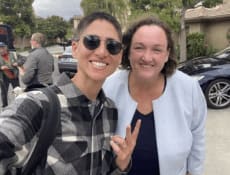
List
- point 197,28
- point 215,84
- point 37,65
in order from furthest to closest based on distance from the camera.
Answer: point 197,28 < point 215,84 < point 37,65

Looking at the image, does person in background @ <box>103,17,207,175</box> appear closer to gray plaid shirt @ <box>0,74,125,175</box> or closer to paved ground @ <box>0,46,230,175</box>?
gray plaid shirt @ <box>0,74,125,175</box>

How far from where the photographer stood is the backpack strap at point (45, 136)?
4.09 ft

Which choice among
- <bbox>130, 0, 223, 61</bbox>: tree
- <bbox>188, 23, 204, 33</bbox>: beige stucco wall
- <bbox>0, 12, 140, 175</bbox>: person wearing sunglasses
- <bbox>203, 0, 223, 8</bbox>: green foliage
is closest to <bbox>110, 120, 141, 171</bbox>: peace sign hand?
<bbox>0, 12, 140, 175</bbox>: person wearing sunglasses

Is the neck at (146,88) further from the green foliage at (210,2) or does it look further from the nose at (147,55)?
the green foliage at (210,2)

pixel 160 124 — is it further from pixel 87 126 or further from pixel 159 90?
pixel 87 126

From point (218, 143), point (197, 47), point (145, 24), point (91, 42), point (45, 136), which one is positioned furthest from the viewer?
point (197, 47)

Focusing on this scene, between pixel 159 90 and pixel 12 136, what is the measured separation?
3.73 ft

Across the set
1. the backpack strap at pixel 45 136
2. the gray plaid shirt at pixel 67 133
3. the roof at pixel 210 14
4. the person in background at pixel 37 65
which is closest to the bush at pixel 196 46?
the roof at pixel 210 14

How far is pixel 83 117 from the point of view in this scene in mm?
1467

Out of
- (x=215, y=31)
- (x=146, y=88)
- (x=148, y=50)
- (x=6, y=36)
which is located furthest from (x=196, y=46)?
(x=148, y=50)

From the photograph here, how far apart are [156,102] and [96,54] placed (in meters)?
0.64

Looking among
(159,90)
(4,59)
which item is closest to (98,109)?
(159,90)

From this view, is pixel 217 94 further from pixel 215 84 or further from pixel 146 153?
pixel 146 153

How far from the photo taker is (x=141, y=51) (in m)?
1.97
